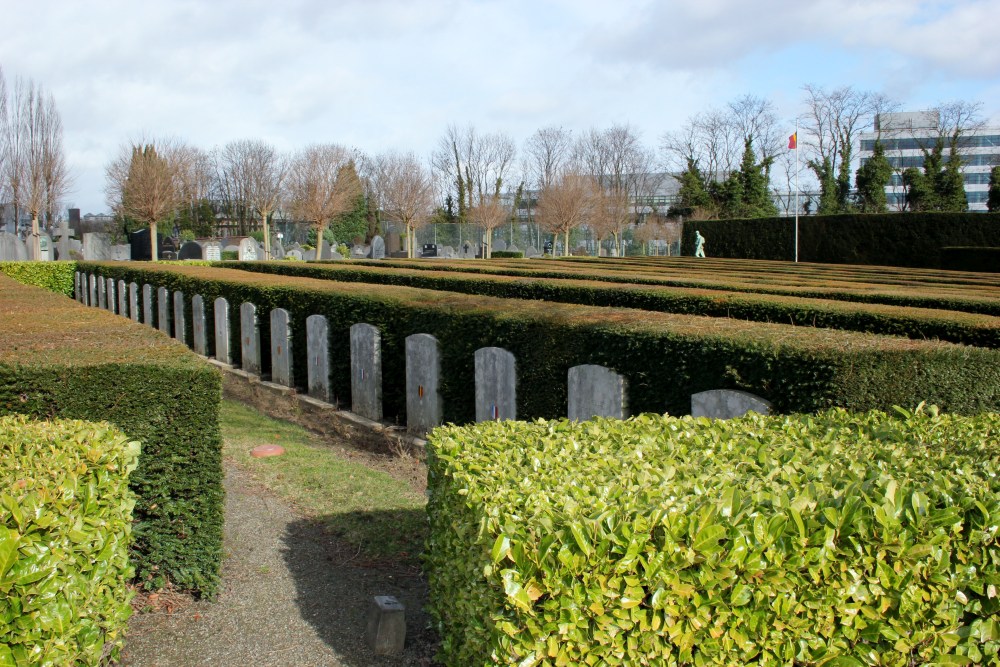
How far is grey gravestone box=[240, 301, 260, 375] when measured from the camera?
11586 mm

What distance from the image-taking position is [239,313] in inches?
491

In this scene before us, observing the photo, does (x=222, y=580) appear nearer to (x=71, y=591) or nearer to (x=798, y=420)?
(x=71, y=591)

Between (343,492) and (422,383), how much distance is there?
2.33m

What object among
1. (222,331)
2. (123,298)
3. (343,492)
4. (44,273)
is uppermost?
(44,273)

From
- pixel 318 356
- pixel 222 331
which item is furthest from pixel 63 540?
pixel 222 331

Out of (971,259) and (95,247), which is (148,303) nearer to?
(95,247)

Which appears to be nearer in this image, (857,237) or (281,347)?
(281,347)

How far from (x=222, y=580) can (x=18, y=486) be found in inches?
71.1

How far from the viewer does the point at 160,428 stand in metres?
4.09

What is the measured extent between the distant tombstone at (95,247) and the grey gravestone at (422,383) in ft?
102

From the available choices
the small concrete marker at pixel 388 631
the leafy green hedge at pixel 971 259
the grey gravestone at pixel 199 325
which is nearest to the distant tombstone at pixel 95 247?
the grey gravestone at pixel 199 325

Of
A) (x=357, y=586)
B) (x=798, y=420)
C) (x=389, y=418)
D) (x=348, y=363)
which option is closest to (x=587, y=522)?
(x=798, y=420)

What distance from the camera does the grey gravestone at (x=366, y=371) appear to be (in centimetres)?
884

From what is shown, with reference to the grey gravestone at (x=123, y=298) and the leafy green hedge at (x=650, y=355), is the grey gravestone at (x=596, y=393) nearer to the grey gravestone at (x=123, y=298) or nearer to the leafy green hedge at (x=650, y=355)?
the leafy green hedge at (x=650, y=355)
